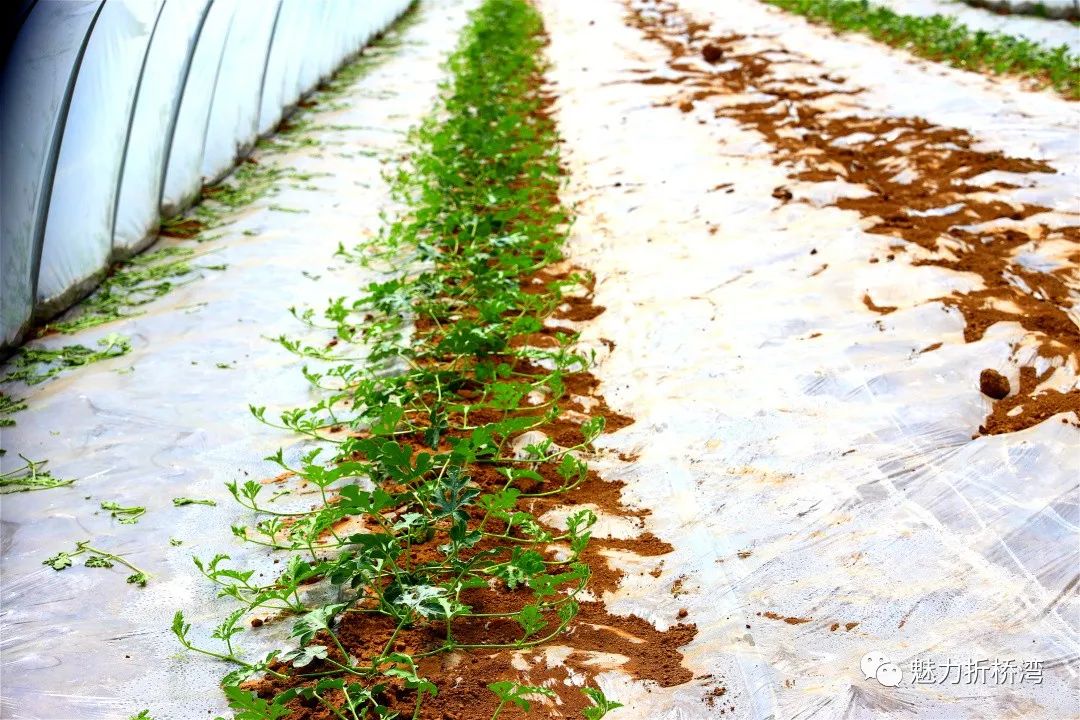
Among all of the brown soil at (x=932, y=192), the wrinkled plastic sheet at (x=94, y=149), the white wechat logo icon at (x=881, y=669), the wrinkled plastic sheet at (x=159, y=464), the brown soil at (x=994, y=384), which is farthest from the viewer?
the wrinkled plastic sheet at (x=94, y=149)

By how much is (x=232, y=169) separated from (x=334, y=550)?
180 inches

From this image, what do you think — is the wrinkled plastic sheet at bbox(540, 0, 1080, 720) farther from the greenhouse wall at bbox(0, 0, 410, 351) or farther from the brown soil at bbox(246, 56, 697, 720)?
the greenhouse wall at bbox(0, 0, 410, 351)

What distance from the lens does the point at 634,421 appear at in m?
3.21

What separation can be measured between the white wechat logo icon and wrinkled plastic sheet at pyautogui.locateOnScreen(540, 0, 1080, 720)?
19mm

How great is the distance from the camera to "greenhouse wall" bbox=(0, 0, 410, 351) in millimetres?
3768

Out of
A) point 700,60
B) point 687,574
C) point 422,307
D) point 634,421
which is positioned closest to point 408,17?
point 700,60

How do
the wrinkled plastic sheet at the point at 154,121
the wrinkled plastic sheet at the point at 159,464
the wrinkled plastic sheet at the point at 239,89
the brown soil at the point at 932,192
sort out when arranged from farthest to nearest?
1. the wrinkled plastic sheet at the point at 239,89
2. the wrinkled plastic sheet at the point at 154,121
3. the brown soil at the point at 932,192
4. the wrinkled plastic sheet at the point at 159,464

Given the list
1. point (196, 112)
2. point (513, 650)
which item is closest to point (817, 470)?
point (513, 650)

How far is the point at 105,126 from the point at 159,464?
2.28m

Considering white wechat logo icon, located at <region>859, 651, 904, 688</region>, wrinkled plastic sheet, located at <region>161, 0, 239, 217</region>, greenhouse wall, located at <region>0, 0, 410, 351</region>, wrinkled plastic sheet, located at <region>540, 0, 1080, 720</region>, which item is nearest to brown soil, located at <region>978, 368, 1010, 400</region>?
wrinkled plastic sheet, located at <region>540, 0, 1080, 720</region>

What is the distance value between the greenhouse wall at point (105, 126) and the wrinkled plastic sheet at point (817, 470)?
258 centimetres

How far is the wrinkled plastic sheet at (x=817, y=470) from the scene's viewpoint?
2113mm

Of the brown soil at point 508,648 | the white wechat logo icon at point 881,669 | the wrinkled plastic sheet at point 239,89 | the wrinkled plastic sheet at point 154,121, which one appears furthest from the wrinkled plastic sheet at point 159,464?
the white wechat logo icon at point 881,669

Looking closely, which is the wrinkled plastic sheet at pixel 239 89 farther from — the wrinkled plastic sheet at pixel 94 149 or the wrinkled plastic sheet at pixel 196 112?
the wrinkled plastic sheet at pixel 94 149
